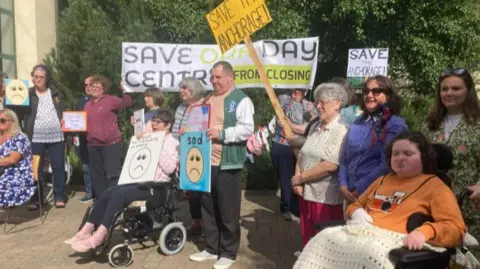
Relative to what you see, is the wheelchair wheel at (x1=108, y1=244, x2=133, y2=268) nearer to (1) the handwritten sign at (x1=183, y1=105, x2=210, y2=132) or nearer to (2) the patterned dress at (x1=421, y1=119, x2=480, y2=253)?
(1) the handwritten sign at (x1=183, y1=105, x2=210, y2=132)

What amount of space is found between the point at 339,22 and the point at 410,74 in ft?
8.24

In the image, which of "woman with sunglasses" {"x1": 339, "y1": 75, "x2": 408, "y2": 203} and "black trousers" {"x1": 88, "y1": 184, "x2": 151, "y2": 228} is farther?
"black trousers" {"x1": 88, "y1": 184, "x2": 151, "y2": 228}

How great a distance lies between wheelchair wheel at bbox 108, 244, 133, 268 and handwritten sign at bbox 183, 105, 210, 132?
125 centimetres

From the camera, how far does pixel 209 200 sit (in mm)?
4902

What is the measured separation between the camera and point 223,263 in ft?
15.9

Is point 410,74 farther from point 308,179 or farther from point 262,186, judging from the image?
point 308,179

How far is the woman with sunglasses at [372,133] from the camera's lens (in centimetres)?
367

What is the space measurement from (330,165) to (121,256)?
2.22 m

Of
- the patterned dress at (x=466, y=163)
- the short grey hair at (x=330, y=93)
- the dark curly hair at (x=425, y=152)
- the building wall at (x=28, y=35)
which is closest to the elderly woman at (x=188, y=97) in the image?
the short grey hair at (x=330, y=93)

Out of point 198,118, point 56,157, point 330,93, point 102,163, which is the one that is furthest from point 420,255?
point 56,157

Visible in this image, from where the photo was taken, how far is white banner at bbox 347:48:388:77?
31.3ft

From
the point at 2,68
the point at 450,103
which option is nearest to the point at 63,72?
the point at 2,68

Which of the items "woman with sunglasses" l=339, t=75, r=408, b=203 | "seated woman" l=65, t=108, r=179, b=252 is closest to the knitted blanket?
"woman with sunglasses" l=339, t=75, r=408, b=203

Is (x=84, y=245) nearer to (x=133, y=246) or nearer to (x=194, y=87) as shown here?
(x=133, y=246)
